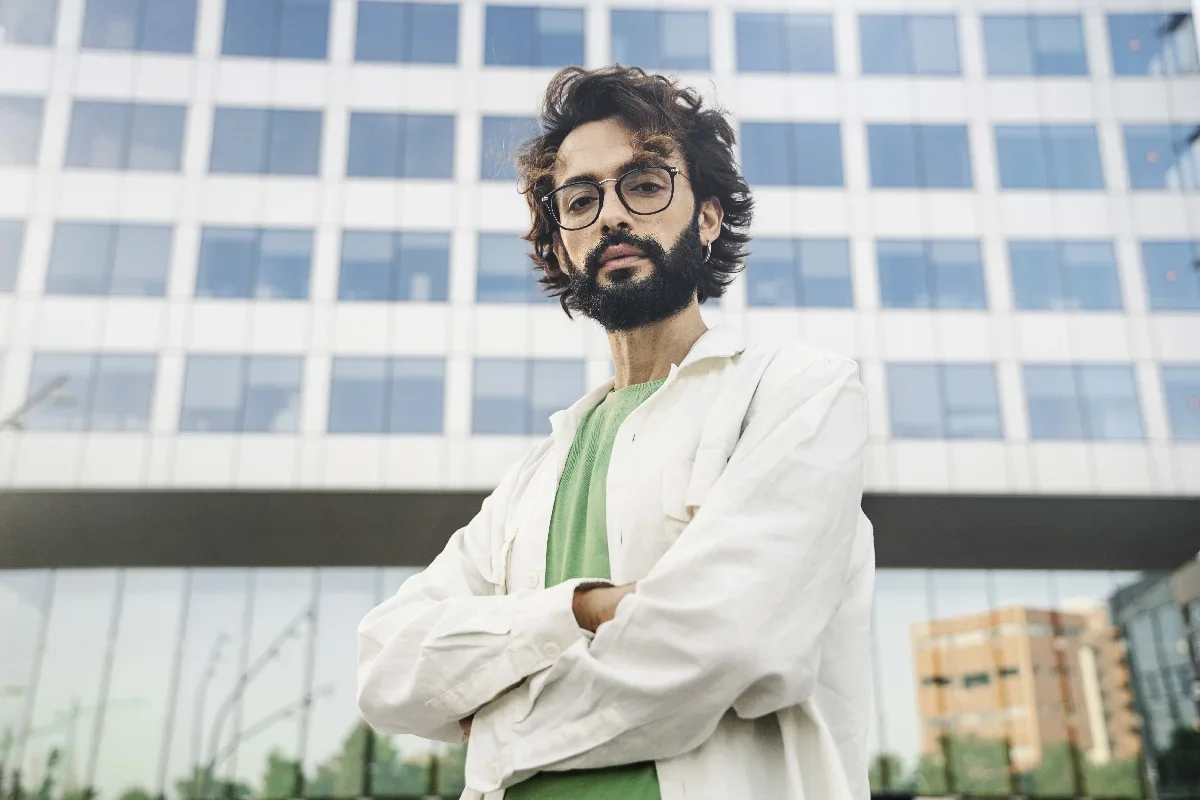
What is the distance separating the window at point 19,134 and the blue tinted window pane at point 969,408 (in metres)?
17.1

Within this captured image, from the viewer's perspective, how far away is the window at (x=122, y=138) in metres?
19.1

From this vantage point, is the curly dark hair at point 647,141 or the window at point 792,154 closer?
the curly dark hair at point 647,141

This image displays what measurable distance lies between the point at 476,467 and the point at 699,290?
1588 centimetres

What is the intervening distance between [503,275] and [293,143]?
4.79 m

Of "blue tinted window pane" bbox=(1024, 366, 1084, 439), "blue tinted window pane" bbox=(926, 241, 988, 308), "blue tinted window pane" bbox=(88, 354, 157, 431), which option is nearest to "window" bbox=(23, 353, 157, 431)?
"blue tinted window pane" bbox=(88, 354, 157, 431)

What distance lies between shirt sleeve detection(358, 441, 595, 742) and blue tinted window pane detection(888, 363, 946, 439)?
57.2 feet

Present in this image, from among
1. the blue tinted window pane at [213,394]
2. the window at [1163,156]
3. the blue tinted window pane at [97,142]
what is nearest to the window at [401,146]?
the blue tinted window pane at [97,142]

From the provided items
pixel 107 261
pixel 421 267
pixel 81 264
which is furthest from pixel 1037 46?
pixel 81 264

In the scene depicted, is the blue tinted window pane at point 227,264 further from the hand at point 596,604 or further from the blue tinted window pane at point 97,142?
the hand at point 596,604

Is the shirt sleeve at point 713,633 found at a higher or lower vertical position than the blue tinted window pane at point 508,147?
lower

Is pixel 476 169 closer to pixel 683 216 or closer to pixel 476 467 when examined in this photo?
pixel 476 467

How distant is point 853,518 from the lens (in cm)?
161

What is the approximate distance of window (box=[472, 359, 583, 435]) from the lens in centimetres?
1811

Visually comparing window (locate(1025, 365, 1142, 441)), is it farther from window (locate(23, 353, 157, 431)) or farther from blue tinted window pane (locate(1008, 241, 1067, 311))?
window (locate(23, 353, 157, 431))
